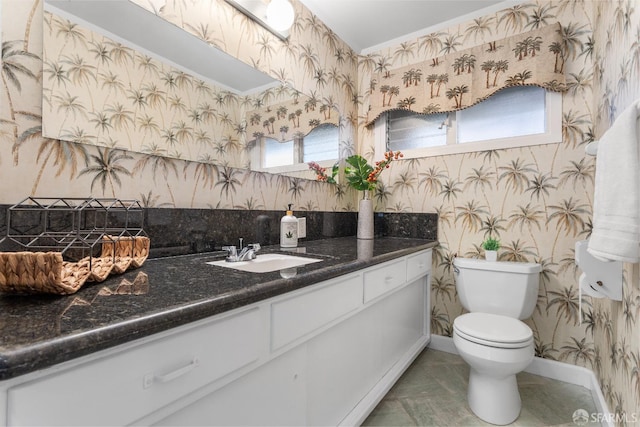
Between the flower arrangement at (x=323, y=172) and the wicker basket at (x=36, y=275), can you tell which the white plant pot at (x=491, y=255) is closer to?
the flower arrangement at (x=323, y=172)

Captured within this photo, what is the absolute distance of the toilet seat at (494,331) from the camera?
1.38 metres

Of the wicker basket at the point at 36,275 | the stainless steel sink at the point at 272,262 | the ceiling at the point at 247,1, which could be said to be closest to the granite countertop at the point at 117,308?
the wicker basket at the point at 36,275

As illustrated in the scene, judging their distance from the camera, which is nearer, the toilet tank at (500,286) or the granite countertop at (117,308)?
the granite countertop at (117,308)

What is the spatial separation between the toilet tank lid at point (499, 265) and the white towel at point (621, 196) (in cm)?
86

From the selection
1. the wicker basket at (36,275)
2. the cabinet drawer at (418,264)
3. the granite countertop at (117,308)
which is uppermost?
the wicker basket at (36,275)

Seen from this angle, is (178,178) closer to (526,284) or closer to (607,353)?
(526,284)

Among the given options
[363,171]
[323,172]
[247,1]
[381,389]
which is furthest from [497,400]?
[247,1]

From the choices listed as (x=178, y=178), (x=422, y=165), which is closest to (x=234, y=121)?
(x=178, y=178)

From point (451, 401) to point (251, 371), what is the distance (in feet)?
4.37

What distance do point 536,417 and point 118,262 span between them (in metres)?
1.97

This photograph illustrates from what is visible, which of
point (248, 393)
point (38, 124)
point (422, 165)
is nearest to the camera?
point (248, 393)

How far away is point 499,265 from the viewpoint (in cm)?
180

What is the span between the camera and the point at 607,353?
1.44 meters

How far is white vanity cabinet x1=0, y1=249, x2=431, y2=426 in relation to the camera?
48 cm
